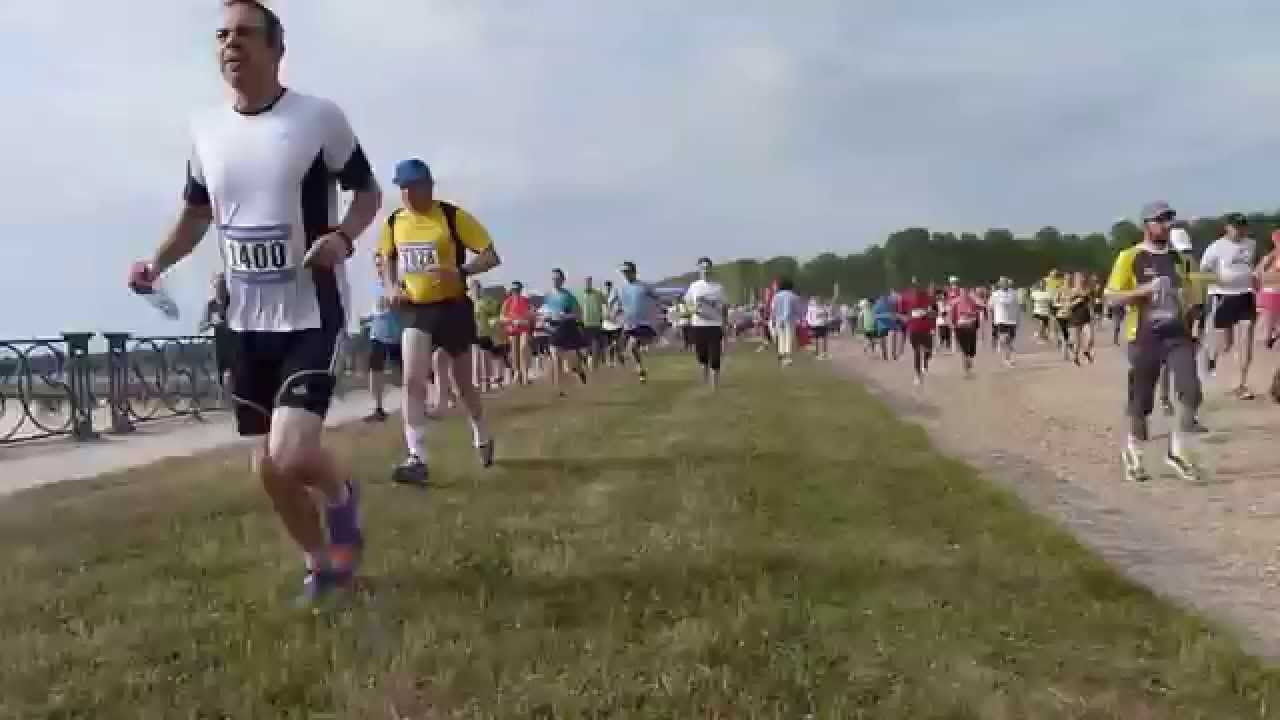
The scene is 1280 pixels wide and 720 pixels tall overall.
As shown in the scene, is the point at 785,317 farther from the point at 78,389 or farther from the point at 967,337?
the point at 78,389

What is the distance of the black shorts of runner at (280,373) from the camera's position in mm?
4395

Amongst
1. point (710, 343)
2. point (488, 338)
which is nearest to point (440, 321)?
point (710, 343)

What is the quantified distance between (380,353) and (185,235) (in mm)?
9778

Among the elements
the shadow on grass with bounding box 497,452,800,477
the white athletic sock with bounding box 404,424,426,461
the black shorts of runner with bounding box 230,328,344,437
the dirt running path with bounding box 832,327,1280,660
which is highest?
the black shorts of runner with bounding box 230,328,344,437

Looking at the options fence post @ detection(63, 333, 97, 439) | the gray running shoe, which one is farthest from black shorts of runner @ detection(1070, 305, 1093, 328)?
the gray running shoe

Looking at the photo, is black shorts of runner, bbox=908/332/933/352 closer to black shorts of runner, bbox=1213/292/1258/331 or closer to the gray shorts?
black shorts of runner, bbox=1213/292/1258/331

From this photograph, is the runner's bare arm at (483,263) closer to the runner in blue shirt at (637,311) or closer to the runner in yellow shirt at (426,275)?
the runner in yellow shirt at (426,275)

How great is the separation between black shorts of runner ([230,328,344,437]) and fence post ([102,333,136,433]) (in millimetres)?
11067

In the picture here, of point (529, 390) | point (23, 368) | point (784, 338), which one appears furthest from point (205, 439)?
point (784, 338)

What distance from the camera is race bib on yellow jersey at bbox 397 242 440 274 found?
7.97 metres

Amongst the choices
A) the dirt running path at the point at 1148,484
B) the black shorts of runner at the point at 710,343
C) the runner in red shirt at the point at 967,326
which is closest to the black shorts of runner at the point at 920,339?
the runner in red shirt at the point at 967,326

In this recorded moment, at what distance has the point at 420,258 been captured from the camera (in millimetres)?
8008

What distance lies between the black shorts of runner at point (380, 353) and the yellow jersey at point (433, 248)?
245 inches

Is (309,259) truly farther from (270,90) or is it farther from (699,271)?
(699,271)
